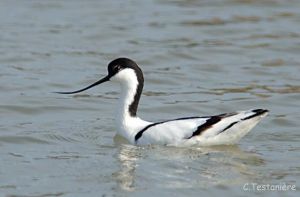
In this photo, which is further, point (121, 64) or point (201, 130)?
point (121, 64)

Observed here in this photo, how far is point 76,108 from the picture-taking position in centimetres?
1406

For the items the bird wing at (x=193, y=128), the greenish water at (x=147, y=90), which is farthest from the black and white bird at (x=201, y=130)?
the greenish water at (x=147, y=90)

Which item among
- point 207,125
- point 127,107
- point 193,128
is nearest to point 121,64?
point 127,107

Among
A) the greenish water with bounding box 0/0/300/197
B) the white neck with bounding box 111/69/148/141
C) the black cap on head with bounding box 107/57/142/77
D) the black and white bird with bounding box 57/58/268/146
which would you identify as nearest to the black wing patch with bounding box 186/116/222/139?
the black and white bird with bounding box 57/58/268/146

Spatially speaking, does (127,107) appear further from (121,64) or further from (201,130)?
(201,130)

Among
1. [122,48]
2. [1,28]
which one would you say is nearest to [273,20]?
[122,48]

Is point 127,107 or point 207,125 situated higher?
point 207,125

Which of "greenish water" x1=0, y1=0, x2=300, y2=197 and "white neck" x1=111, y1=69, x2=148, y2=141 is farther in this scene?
"white neck" x1=111, y1=69, x2=148, y2=141

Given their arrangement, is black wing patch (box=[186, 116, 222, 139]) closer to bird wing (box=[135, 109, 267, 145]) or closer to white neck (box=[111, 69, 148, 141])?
bird wing (box=[135, 109, 267, 145])

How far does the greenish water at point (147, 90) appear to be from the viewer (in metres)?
10.4

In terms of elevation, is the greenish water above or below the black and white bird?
below

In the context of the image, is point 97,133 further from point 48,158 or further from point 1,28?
point 1,28

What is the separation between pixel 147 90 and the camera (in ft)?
50.3

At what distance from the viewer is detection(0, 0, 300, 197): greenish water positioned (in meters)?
10.4
